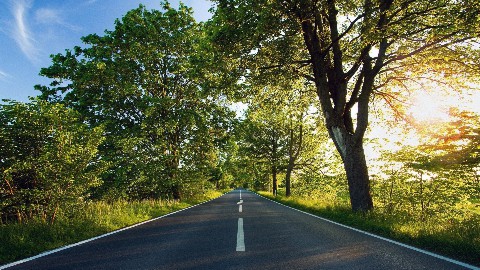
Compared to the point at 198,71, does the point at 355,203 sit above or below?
below

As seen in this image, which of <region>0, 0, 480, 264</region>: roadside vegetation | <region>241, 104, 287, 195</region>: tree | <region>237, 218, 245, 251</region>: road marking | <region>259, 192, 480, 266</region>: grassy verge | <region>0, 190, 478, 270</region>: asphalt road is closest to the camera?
<region>0, 190, 478, 270</region>: asphalt road

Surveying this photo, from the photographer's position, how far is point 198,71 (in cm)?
1270

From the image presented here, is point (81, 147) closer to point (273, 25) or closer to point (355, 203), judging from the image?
point (273, 25)

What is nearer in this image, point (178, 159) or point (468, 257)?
point (468, 257)

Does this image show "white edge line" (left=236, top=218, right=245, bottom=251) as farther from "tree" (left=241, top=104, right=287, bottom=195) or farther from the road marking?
"tree" (left=241, top=104, right=287, bottom=195)

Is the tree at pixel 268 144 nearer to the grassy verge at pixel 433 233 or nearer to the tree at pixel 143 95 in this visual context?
the tree at pixel 143 95

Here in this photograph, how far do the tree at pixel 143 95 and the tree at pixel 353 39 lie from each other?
25.1 ft

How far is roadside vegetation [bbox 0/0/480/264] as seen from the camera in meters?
7.66

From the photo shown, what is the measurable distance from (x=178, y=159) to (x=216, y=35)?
478 inches

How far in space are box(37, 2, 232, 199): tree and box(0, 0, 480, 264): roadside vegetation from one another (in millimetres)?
94

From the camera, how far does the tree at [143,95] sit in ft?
56.9

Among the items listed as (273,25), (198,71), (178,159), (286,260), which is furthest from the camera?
(178,159)

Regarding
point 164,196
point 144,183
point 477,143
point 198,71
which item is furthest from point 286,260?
point 164,196

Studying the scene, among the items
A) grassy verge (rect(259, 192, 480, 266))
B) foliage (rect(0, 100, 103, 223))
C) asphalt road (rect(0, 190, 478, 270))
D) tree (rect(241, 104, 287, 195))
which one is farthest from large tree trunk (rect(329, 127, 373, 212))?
tree (rect(241, 104, 287, 195))
